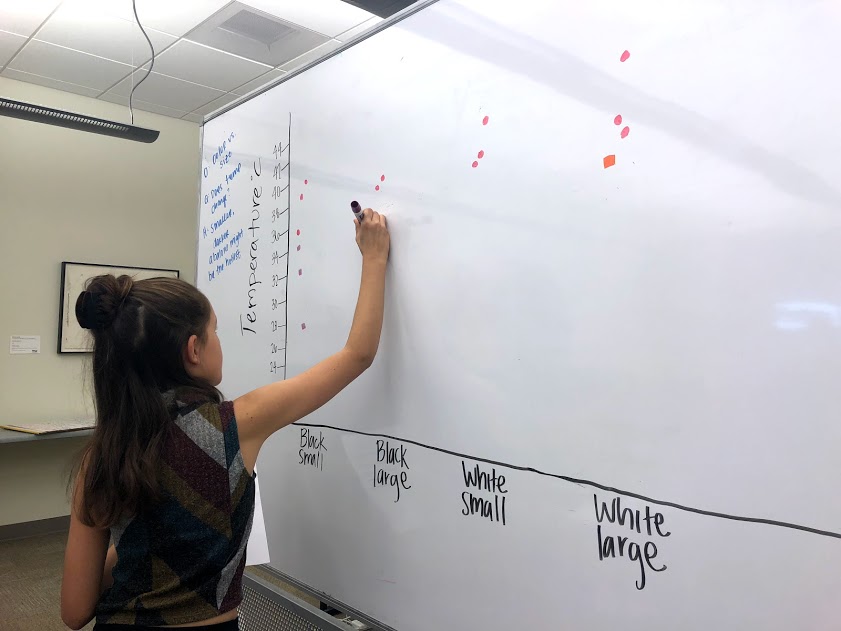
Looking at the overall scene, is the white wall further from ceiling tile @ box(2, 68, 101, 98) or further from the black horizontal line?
the black horizontal line

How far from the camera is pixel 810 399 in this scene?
770 millimetres

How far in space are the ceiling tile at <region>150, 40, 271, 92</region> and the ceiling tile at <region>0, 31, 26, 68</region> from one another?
67cm

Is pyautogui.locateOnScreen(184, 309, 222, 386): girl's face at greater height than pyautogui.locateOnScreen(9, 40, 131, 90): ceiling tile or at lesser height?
lesser

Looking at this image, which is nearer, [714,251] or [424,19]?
[714,251]

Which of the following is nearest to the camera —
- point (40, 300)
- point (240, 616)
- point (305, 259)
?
point (305, 259)

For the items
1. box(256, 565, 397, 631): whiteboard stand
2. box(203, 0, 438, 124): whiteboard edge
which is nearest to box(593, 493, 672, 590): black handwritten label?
Result: box(256, 565, 397, 631): whiteboard stand

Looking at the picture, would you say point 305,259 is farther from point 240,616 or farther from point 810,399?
point 810,399

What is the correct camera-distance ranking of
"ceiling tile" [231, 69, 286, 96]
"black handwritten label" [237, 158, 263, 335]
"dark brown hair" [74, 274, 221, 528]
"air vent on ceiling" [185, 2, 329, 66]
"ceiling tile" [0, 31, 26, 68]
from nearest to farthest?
1. "dark brown hair" [74, 274, 221, 528]
2. "black handwritten label" [237, 158, 263, 335]
3. "air vent on ceiling" [185, 2, 329, 66]
4. "ceiling tile" [0, 31, 26, 68]
5. "ceiling tile" [231, 69, 286, 96]

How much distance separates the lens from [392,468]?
1.30 metres

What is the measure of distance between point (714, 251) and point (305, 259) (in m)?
0.96

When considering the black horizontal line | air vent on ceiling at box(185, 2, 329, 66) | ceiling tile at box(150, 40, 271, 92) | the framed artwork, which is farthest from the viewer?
the framed artwork

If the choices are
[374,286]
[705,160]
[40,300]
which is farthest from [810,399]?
[40,300]

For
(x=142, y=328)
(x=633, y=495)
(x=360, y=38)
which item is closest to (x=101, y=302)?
(x=142, y=328)

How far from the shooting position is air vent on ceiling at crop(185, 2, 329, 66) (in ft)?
10.2
